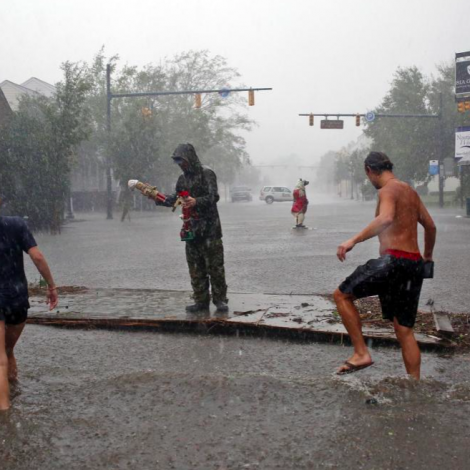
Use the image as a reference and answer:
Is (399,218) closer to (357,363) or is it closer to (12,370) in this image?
(357,363)

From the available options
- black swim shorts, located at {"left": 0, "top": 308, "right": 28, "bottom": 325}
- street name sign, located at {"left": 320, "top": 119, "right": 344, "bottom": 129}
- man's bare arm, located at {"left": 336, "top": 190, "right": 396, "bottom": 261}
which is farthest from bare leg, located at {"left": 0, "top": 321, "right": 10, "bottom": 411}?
street name sign, located at {"left": 320, "top": 119, "right": 344, "bottom": 129}

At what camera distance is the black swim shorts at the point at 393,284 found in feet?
14.2

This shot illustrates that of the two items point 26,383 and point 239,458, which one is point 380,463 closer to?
point 239,458

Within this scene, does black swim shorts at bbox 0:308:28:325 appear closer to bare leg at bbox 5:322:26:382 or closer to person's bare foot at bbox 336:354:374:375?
bare leg at bbox 5:322:26:382

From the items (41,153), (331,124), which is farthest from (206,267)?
(331,124)

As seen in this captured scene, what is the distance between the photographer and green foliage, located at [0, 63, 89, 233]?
925 inches

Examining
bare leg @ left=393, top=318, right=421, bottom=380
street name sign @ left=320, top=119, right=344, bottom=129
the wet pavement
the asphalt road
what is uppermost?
street name sign @ left=320, top=119, right=344, bottom=129

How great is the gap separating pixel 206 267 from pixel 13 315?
2.88 meters

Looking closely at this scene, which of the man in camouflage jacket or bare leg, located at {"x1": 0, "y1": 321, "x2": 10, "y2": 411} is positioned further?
the man in camouflage jacket

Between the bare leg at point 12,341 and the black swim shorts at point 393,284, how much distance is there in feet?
7.17

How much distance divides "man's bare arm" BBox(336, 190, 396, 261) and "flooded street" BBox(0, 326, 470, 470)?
0.95m

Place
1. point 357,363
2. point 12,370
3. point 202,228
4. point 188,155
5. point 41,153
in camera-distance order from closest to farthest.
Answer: point 357,363, point 12,370, point 188,155, point 202,228, point 41,153

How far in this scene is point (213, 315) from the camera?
6652 mm

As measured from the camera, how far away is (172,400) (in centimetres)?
423
